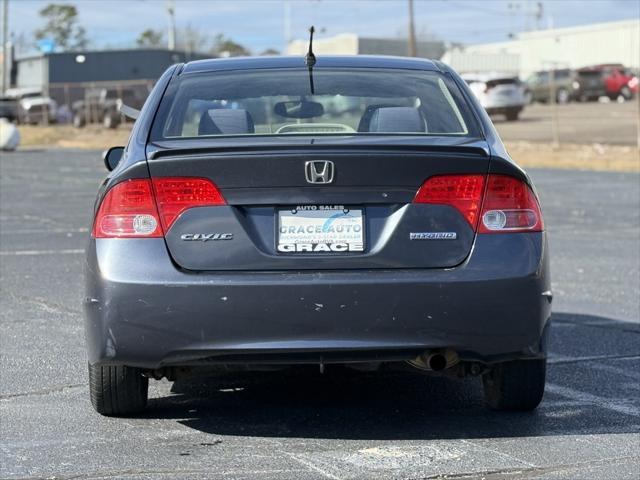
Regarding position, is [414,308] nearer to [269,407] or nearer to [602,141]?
[269,407]

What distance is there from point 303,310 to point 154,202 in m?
0.72

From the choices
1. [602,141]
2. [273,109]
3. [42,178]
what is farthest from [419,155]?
[602,141]

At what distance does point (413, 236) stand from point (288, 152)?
582 mm

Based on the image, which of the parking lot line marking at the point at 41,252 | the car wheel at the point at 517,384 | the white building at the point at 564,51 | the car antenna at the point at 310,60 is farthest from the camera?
the white building at the point at 564,51

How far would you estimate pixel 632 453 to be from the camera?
5.04 m

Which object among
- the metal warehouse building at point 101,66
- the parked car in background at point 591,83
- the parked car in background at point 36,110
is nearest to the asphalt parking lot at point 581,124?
the parked car in background at point 591,83

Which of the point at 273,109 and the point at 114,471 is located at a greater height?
the point at 273,109

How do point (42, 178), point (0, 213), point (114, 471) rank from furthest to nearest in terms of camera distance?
point (42, 178), point (0, 213), point (114, 471)

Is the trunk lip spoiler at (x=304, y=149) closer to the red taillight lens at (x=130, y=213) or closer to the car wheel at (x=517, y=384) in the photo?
the red taillight lens at (x=130, y=213)

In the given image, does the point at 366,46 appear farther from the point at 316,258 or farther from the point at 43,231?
the point at 316,258

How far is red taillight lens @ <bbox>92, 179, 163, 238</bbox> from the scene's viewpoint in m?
5.00

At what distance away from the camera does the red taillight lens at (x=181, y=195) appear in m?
4.96

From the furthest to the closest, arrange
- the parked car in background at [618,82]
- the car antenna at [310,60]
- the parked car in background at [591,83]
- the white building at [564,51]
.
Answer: the white building at [564,51] < the parked car in background at [591,83] < the parked car in background at [618,82] < the car antenna at [310,60]

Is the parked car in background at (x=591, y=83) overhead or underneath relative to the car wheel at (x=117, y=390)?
overhead
